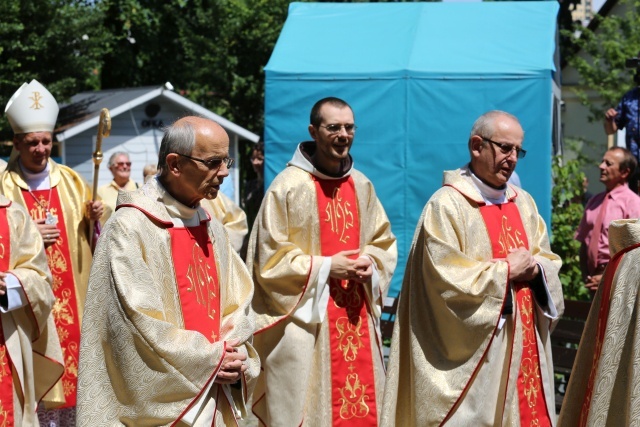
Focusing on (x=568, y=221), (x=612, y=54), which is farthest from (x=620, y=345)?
(x=612, y=54)

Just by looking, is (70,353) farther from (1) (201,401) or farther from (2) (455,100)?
(2) (455,100)

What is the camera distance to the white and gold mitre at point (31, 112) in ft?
22.7

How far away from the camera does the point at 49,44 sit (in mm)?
17812

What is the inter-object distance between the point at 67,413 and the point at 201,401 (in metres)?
3.33

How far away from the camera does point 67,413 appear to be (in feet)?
23.8

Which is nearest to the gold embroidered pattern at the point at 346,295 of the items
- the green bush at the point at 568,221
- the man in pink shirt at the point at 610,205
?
the man in pink shirt at the point at 610,205

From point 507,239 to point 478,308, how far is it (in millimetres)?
463

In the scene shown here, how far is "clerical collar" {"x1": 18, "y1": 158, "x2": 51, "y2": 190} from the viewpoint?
7.12 metres

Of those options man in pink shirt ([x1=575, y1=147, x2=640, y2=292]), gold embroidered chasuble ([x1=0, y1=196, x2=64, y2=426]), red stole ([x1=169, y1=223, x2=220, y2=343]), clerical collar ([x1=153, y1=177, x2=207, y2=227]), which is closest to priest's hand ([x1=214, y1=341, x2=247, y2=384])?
red stole ([x1=169, y1=223, x2=220, y2=343])

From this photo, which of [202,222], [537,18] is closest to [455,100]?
[537,18]

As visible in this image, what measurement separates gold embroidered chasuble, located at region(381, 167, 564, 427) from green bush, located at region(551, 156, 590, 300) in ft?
12.5

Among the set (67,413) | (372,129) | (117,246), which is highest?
(117,246)

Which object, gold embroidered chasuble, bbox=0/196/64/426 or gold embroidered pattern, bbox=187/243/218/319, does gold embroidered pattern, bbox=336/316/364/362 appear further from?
gold embroidered pattern, bbox=187/243/218/319

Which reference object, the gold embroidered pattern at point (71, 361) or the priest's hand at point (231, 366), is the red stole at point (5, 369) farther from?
the priest's hand at point (231, 366)
